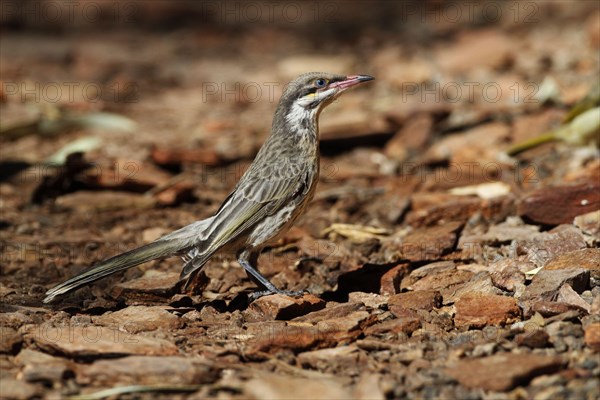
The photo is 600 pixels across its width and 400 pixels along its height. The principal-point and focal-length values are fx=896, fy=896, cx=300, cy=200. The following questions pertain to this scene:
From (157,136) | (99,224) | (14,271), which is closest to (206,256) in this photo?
(14,271)

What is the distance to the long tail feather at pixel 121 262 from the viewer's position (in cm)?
662

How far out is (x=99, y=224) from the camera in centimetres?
888

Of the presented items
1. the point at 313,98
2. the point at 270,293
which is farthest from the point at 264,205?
the point at 313,98

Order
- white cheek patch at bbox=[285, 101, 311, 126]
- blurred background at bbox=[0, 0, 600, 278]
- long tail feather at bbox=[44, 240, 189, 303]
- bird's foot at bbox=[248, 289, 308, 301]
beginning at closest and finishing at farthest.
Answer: long tail feather at bbox=[44, 240, 189, 303]
bird's foot at bbox=[248, 289, 308, 301]
white cheek patch at bbox=[285, 101, 311, 126]
blurred background at bbox=[0, 0, 600, 278]

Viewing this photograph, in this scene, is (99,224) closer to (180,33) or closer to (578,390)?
(578,390)

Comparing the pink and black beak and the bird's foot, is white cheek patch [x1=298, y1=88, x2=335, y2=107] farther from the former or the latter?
the bird's foot

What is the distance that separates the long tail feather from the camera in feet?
21.7

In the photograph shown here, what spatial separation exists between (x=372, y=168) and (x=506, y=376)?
5561 mm

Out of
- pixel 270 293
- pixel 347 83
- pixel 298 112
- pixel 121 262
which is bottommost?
pixel 270 293

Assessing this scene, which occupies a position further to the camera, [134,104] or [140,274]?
[134,104]

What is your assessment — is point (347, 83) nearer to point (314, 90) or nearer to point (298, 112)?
point (314, 90)

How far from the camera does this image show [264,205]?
23.9 ft

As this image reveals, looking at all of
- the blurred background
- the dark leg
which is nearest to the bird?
the dark leg

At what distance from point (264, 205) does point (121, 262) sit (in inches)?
49.4
